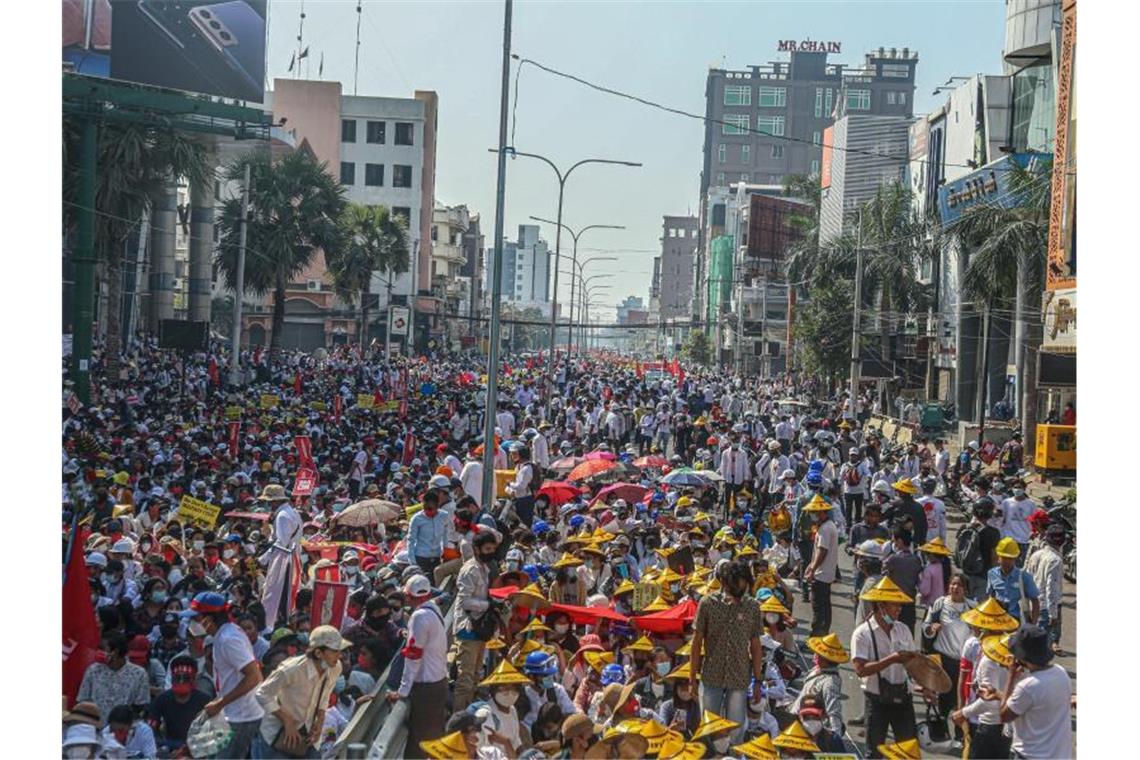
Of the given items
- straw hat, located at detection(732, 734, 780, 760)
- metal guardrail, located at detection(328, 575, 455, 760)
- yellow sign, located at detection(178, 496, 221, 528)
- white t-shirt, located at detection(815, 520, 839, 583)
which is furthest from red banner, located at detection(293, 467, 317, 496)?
straw hat, located at detection(732, 734, 780, 760)

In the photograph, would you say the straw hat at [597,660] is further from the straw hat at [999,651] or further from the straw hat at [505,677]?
the straw hat at [999,651]

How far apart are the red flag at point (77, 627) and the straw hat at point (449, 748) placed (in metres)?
3.41

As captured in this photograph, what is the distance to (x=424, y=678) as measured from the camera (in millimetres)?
10297

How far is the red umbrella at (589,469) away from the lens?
2281cm

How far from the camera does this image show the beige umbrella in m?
17.3

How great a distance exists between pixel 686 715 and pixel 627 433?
88.9 feet

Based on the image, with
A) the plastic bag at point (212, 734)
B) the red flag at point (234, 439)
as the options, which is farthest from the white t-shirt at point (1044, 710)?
the red flag at point (234, 439)

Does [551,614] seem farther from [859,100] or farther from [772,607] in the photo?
[859,100]

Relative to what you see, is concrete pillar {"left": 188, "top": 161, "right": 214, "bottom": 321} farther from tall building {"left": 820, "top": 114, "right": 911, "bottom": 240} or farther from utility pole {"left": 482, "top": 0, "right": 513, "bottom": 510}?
utility pole {"left": 482, "top": 0, "right": 513, "bottom": 510}

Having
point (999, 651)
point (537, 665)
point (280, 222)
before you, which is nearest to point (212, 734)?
point (537, 665)

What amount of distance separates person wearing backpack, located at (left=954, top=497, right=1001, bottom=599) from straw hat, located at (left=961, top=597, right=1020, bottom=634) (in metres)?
5.05

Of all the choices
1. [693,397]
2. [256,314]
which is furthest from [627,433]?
[256,314]

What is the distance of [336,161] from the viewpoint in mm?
104688

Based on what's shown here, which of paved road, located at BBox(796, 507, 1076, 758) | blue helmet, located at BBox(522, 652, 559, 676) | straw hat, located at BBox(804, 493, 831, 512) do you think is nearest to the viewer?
blue helmet, located at BBox(522, 652, 559, 676)
